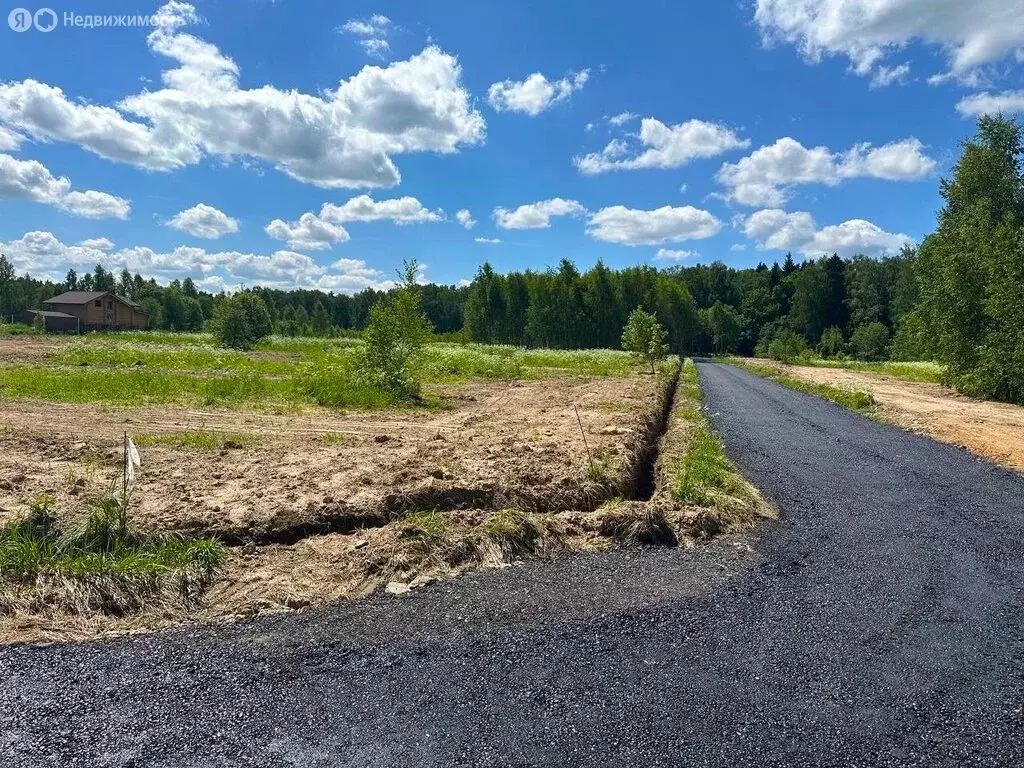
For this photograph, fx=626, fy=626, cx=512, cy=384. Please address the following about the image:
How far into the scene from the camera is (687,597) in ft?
19.0

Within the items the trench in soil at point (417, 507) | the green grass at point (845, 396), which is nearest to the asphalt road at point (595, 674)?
the trench in soil at point (417, 507)

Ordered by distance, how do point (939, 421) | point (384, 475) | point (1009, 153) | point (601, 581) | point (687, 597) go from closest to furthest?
point (687, 597)
point (601, 581)
point (384, 475)
point (939, 421)
point (1009, 153)

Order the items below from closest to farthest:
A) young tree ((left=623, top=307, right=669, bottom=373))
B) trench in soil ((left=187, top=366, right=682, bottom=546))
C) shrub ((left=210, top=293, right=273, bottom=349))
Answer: trench in soil ((left=187, top=366, right=682, bottom=546)) → young tree ((left=623, top=307, right=669, bottom=373)) → shrub ((left=210, top=293, right=273, bottom=349))

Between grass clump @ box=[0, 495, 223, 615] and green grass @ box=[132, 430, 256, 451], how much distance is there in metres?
4.04

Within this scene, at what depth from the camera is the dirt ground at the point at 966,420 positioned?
13.2 meters

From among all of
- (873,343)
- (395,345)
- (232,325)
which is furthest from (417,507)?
(873,343)

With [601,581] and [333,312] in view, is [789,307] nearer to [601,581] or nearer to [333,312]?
[333,312]

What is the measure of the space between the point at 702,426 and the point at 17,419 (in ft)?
50.0

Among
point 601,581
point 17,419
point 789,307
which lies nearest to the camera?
point 601,581

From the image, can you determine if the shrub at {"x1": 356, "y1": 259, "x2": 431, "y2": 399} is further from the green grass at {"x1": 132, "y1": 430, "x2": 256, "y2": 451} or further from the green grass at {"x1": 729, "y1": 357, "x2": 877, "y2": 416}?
the green grass at {"x1": 729, "y1": 357, "x2": 877, "y2": 416}

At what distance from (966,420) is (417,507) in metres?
17.4

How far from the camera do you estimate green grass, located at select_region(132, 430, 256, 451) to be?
1086 cm

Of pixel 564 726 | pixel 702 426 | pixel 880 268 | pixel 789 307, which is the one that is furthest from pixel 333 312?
pixel 564 726

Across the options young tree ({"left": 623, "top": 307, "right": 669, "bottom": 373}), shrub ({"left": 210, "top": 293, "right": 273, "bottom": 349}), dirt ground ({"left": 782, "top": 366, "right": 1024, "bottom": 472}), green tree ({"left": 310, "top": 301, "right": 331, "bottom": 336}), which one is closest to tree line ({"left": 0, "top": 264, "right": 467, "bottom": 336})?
green tree ({"left": 310, "top": 301, "right": 331, "bottom": 336})
